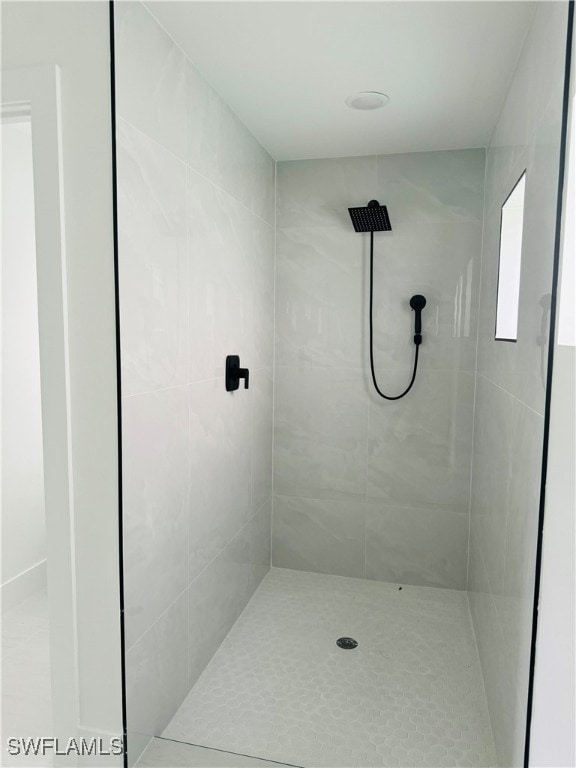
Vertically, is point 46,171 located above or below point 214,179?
below

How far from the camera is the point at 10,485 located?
249 cm

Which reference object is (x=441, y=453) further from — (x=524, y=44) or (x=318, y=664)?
(x=524, y=44)

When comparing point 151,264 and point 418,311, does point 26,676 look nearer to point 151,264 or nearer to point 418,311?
point 151,264

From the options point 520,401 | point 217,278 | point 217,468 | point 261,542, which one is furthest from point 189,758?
point 217,278

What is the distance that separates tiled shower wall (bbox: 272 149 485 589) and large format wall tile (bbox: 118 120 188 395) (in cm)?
101

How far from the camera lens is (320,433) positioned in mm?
2650

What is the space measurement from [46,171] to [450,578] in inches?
93.2

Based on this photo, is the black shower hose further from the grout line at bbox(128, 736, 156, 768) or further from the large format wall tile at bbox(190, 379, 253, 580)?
the grout line at bbox(128, 736, 156, 768)

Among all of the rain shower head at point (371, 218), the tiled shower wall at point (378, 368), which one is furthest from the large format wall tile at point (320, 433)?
the rain shower head at point (371, 218)

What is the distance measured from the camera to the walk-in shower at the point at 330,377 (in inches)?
56.2

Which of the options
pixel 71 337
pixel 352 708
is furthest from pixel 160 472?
pixel 352 708

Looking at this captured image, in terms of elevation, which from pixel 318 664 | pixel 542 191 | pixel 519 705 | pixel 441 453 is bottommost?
pixel 318 664

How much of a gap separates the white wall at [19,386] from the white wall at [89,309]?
120 cm

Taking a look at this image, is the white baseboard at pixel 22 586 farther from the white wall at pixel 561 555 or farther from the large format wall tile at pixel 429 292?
the white wall at pixel 561 555
